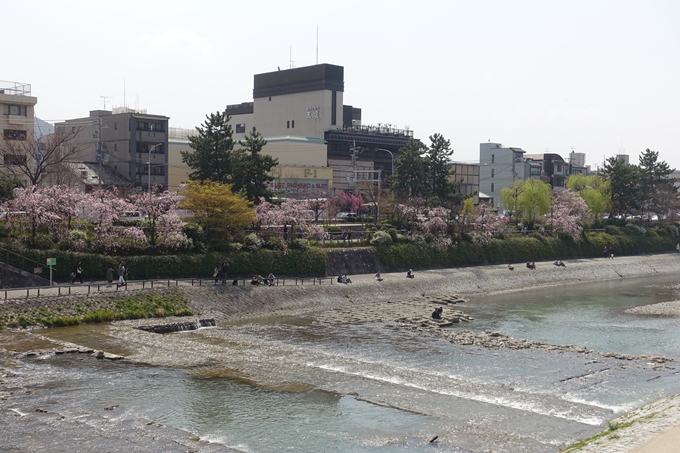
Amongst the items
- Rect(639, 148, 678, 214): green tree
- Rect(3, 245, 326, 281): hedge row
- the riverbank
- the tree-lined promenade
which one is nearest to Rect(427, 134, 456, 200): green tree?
the tree-lined promenade

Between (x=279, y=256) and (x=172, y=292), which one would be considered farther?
(x=279, y=256)

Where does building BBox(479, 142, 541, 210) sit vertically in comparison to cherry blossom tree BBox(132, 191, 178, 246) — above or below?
above

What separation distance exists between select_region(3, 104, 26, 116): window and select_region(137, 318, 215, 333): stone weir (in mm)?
37970

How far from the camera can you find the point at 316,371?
3241cm

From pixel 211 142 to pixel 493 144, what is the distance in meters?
82.6

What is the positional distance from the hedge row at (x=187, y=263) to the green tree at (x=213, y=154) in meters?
10.6

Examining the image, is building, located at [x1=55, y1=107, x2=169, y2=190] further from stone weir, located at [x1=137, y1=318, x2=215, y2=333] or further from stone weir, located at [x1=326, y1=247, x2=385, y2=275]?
stone weir, located at [x1=137, y1=318, x2=215, y2=333]

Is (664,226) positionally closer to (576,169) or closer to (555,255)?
(555,255)

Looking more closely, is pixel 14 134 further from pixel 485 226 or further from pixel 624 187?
pixel 624 187

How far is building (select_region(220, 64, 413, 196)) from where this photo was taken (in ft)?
326

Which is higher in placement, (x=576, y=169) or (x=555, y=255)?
(x=576, y=169)

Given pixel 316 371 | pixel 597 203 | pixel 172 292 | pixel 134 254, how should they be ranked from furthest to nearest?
pixel 597 203 → pixel 134 254 → pixel 172 292 → pixel 316 371

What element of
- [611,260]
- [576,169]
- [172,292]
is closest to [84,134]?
[172,292]

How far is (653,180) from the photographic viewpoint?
4309 inches
